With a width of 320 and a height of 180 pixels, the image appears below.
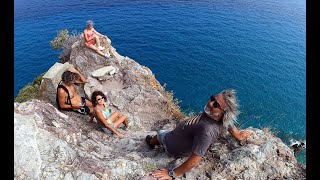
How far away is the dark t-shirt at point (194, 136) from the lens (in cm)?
637

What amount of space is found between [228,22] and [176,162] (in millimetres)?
46783

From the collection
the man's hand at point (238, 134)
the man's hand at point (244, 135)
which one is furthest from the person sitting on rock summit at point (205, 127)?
the man's hand at point (244, 135)

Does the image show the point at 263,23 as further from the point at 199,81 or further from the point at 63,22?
the point at 63,22

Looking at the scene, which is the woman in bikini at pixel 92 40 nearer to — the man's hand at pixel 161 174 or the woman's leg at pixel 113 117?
the woman's leg at pixel 113 117

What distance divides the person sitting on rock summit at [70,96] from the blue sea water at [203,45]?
1918cm

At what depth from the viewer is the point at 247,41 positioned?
45.6 m

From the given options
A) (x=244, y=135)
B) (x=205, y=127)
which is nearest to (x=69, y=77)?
(x=205, y=127)

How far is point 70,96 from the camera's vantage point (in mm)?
10938

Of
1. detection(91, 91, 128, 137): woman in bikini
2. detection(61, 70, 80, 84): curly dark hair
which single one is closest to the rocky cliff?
detection(91, 91, 128, 137): woman in bikini

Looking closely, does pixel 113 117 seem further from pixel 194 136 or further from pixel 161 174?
pixel 194 136

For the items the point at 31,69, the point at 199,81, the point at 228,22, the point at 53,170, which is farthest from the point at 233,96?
the point at 228,22

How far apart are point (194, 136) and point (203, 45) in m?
39.0
